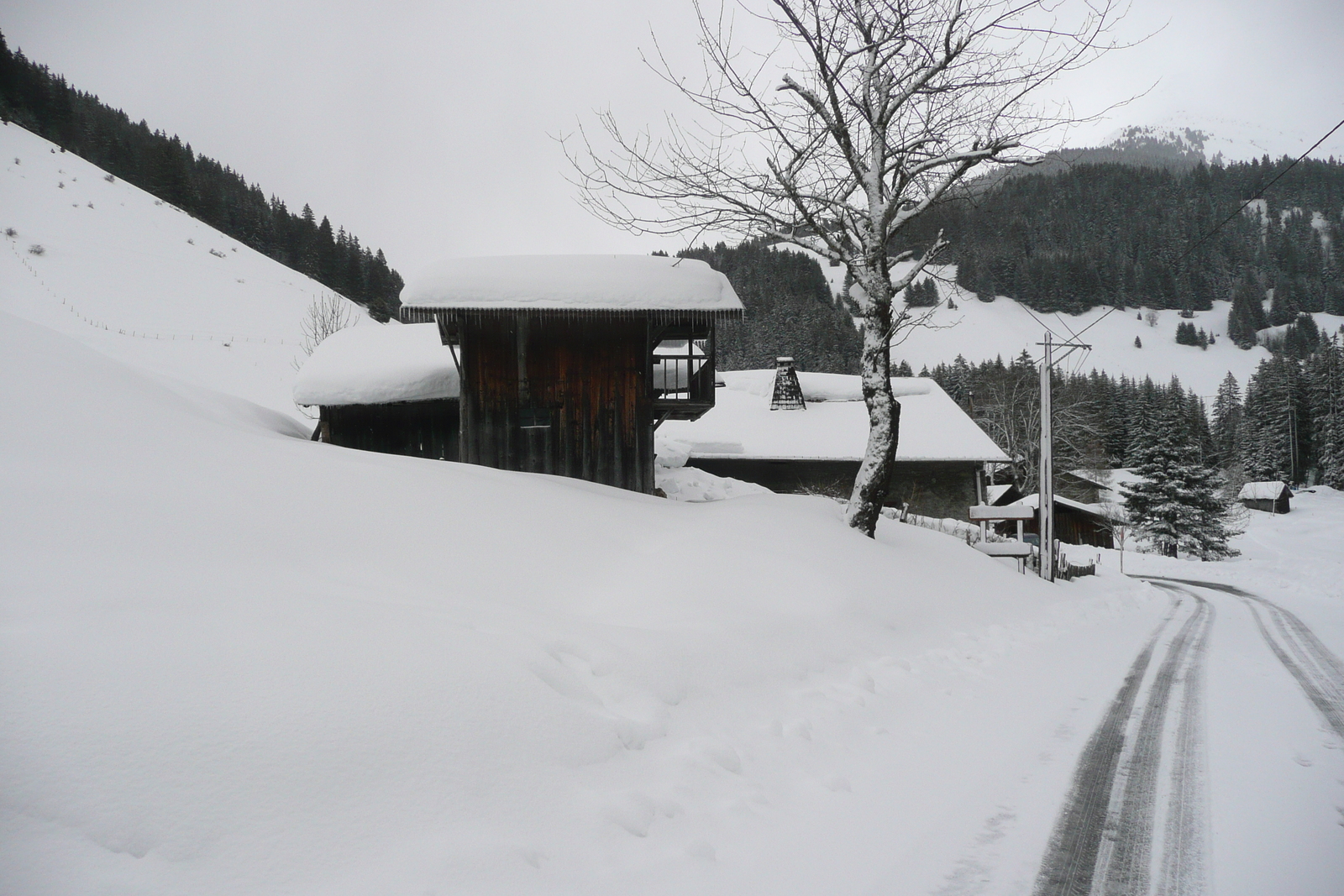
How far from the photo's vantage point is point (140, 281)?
37562mm

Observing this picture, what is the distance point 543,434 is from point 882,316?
22.6 feet

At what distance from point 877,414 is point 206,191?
75231 mm

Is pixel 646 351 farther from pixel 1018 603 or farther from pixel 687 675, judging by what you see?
pixel 687 675

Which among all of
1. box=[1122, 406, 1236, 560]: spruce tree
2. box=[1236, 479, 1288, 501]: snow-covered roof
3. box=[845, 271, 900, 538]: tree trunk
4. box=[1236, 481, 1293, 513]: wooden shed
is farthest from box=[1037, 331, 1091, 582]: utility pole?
box=[1236, 479, 1288, 501]: snow-covered roof

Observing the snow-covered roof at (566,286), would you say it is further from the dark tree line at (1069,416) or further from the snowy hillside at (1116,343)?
the snowy hillside at (1116,343)

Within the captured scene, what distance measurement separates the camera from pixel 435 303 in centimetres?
1138

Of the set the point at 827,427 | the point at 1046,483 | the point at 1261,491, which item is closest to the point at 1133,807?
the point at 1046,483

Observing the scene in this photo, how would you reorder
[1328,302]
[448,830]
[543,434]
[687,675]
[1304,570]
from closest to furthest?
[448,830]
[687,675]
[543,434]
[1304,570]
[1328,302]

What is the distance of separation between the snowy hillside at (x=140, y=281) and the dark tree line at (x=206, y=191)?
777cm

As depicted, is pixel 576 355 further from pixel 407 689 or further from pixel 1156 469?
pixel 1156 469

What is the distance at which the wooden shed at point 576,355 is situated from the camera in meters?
11.8

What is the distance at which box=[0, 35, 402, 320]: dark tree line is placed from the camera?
5688 cm

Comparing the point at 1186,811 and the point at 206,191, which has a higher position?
the point at 206,191

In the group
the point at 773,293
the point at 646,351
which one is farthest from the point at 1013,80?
the point at 773,293
